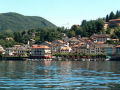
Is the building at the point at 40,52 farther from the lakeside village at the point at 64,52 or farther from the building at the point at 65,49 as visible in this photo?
the building at the point at 65,49

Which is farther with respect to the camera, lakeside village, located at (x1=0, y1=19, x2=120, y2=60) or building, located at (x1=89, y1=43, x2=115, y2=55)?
building, located at (x1=89, y1=43, x2=115, y2=55)

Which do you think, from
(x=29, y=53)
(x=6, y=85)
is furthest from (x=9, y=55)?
(x=6, y=85)

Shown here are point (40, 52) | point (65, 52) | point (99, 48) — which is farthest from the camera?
point (65, 52)

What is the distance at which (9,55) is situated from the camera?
617 feet

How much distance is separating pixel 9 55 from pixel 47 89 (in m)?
151

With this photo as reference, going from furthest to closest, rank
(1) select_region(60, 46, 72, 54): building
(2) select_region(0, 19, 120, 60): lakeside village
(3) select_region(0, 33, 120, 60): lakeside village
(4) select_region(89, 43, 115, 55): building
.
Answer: (1) select_region(60, 46, 72, 54): building < (4) select_region(89, 43, 115, 55): building < (3) select_region(0, 33, 120, 60): lakeside village < (2) select_region(0, 19, 120, 60): lakeside village

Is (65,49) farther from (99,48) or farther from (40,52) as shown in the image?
(99,48)

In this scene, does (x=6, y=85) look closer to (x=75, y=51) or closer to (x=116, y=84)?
(x=116, y=84)

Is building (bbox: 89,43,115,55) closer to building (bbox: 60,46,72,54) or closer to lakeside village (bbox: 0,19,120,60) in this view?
lakeside village (bbox: 0,19,120,60)

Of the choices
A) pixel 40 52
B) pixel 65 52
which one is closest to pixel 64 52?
pixel 65 52

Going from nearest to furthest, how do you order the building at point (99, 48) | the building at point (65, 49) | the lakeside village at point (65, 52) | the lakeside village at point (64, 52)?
1. the lakeside village at point (65, 52)
2. the lakeside village at point (64, 52)
3. the building at point (99, 48)
4. the building at point (65, 49)

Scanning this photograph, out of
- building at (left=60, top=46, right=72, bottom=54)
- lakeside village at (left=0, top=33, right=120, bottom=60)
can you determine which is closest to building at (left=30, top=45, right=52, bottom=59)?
lakeside village at (left=0, top=33, right=120, bottom=60)

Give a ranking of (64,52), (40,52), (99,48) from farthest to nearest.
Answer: (64,52) < (40,52) < (99,48)

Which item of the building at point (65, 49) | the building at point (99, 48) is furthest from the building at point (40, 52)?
the building at point (99, 48)
